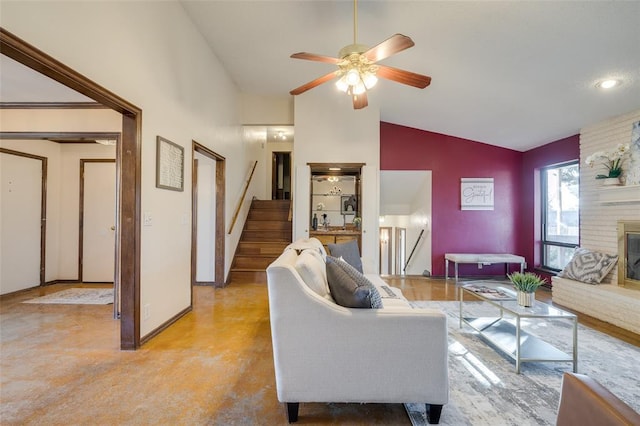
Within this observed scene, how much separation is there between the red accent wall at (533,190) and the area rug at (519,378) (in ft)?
8.02

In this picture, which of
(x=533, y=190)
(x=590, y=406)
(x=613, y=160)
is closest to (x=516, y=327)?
(x=590, y=406)

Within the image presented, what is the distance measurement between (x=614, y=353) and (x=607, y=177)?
228 centimetres

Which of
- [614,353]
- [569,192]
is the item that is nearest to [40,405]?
[614,353]

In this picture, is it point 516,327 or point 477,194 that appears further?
point 477,194

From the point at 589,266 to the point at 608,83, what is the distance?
219 cm

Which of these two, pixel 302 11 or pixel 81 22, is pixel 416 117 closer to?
pixel 302 11

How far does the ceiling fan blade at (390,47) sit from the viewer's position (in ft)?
6.73

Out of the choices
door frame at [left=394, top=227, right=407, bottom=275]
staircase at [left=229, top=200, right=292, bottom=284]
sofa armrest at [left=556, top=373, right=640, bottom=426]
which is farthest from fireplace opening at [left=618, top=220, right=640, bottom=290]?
staircase at [left=229, top=200, right=292, bottom=284]

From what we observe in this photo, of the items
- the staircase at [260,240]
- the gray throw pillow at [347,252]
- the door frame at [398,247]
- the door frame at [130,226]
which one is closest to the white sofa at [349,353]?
the gray throw pillow at [347,252]

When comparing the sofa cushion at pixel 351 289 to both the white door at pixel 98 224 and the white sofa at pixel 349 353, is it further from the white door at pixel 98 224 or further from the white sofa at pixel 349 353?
the white door at pixel 98 224

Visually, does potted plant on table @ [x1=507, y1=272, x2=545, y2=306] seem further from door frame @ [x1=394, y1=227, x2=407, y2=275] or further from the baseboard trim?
door frame @ [x1=394, y1=227, x2=407, y2=275]

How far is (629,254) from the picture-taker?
354cm

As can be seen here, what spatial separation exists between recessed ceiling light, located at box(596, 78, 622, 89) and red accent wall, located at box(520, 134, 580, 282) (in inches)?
66.3

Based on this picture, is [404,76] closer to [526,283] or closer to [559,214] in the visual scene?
[526,283]
